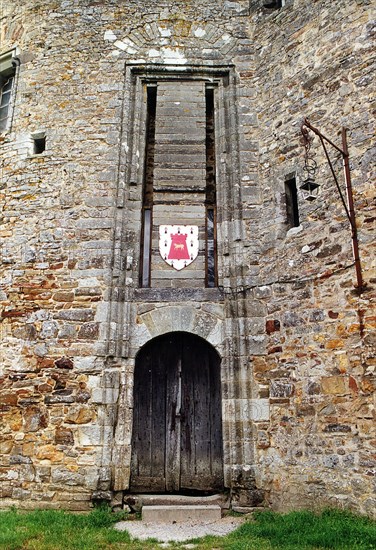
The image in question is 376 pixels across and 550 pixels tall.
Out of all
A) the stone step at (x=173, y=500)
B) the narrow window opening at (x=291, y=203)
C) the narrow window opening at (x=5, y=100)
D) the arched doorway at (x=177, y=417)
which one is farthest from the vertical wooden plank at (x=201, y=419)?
the narrow window opening at (x=5, y=100)

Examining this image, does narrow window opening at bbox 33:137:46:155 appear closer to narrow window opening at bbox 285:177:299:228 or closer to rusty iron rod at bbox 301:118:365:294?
narrow window opening at bbox 285:177:299:228

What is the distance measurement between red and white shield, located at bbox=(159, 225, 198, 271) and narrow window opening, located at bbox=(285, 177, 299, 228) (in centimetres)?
129

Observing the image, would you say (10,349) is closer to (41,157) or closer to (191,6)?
(41,157)

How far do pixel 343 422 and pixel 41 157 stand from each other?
18.2ft

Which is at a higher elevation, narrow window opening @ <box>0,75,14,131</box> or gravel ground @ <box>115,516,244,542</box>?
narrow window opening @ <box>0,75,14,131</box>

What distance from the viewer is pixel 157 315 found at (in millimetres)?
6703

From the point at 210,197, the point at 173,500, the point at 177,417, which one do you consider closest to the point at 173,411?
the point at 177,417

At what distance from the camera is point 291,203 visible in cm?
682

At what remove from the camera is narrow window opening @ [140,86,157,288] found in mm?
7055

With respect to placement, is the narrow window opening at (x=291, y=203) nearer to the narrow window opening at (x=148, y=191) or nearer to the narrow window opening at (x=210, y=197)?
the narrow window opening at (x=210, y=197)

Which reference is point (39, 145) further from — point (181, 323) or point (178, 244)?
point (181, 323)

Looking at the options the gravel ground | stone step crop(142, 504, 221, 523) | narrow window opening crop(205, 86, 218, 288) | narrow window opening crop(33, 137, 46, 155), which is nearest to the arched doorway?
stone step crop(142, 504, 221, 523)

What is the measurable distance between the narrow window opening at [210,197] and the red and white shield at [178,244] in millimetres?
218

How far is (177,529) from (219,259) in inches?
133
